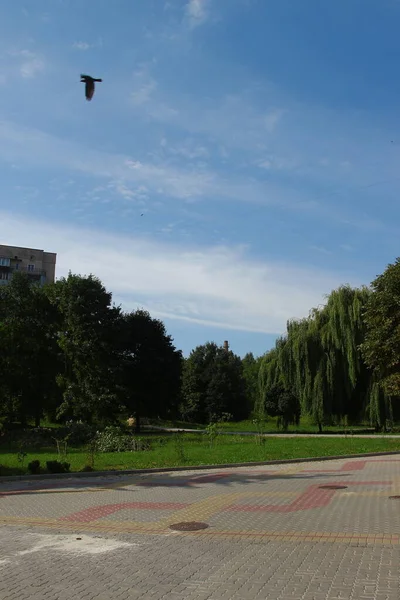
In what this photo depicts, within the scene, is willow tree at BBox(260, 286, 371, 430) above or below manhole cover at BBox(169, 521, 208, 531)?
above

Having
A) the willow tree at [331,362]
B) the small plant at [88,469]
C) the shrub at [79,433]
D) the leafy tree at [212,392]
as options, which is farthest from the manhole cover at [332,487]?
the leafy tree at [212,392]

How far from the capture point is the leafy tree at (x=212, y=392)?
71.2 metres

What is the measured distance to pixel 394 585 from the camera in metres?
5.24

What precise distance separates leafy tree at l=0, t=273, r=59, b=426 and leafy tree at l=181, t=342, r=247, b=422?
2860cm

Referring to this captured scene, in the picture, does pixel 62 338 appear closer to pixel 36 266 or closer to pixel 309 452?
pixel 309 452

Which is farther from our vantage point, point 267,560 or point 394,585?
point 267,560

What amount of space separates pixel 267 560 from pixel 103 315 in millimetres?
39459

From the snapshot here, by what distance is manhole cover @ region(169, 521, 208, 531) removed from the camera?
8.32m

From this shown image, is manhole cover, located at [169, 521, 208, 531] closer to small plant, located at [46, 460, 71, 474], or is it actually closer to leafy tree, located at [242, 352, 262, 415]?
small plant, located at [46, 460, 71, 474]

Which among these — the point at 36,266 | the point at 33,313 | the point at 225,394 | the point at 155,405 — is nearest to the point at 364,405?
the point at 155,405

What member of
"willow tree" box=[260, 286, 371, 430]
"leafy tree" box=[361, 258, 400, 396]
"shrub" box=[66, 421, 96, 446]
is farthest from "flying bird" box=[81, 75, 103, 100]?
"willow tree" box=[260, 286, 371, 430]

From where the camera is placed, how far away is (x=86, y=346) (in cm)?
4169

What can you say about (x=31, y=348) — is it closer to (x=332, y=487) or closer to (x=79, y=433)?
(x=79, y=433)

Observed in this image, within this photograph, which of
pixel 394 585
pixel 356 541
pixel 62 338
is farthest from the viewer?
pixel 62 338
